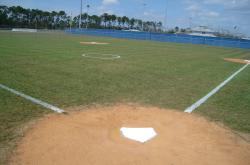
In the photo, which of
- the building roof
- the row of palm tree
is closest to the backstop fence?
the row of palm tree

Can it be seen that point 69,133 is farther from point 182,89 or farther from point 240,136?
point 182,89

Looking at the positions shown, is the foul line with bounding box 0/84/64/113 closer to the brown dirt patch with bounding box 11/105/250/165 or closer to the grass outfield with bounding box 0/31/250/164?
the grass outfield with bounding box 0/31/250/164

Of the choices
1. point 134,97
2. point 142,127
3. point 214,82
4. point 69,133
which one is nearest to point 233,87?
point 214,82

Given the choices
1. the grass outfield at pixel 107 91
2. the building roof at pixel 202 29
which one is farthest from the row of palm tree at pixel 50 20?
the grass outfield at pixel 107 91

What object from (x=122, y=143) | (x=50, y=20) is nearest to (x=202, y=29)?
(x=50, y=20)

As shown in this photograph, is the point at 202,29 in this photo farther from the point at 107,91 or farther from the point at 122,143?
the point at 122,143

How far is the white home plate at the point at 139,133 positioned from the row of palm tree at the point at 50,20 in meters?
73.7

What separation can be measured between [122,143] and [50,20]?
107067 mm

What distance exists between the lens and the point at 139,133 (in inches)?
179

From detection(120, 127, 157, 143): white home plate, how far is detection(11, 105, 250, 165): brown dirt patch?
0.32ft

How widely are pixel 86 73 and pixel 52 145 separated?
6.24 metres

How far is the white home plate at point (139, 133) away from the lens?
14.3 feet

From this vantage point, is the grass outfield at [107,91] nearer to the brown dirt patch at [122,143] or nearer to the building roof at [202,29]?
the brown dirt patch at [122,143]

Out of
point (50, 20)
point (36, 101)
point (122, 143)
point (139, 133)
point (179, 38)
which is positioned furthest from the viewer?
point (50, 20)
